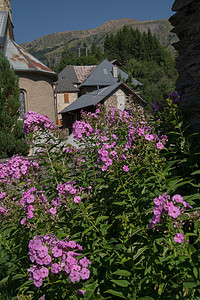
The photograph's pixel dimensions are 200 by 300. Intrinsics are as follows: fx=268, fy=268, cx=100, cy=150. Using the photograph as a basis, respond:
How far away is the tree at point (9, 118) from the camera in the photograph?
1170 centimetres

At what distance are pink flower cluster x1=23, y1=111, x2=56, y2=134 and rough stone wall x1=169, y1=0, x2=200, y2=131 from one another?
7.58 feet

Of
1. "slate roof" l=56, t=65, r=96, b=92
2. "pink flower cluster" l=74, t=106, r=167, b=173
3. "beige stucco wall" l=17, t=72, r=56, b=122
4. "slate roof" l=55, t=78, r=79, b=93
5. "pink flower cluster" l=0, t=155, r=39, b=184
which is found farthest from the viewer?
"slate roof" l=56, t=65, r=96, b=92

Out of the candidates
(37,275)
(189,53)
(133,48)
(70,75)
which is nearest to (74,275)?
(37,275)

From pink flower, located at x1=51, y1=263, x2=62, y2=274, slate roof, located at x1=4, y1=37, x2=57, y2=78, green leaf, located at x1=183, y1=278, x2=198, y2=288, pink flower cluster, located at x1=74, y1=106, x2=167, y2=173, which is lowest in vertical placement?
green leaf, located at x1=183, y1=278, x2=198, y2=288

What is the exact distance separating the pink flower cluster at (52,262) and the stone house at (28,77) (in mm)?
17392

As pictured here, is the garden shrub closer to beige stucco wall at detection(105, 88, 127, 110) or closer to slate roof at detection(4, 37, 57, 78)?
slate roof at detection(4, 37, 57, 78)

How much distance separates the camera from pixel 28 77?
19.0 metres

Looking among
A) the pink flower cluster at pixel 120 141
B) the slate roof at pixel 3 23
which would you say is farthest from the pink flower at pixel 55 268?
the slate roof at pixel 3 23

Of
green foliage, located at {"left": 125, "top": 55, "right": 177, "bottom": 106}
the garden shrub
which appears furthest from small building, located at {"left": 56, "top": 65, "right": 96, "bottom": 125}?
the garden shrub

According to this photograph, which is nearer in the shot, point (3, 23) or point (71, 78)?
point (3, 23)

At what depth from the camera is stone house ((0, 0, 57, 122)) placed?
18.6m

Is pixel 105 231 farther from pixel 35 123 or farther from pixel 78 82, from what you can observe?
pixel 78 82

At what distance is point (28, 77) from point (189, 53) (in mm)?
15687

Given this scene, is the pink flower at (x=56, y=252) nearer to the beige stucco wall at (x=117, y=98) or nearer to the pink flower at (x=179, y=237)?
the pink flower at (x=179, y=237)
